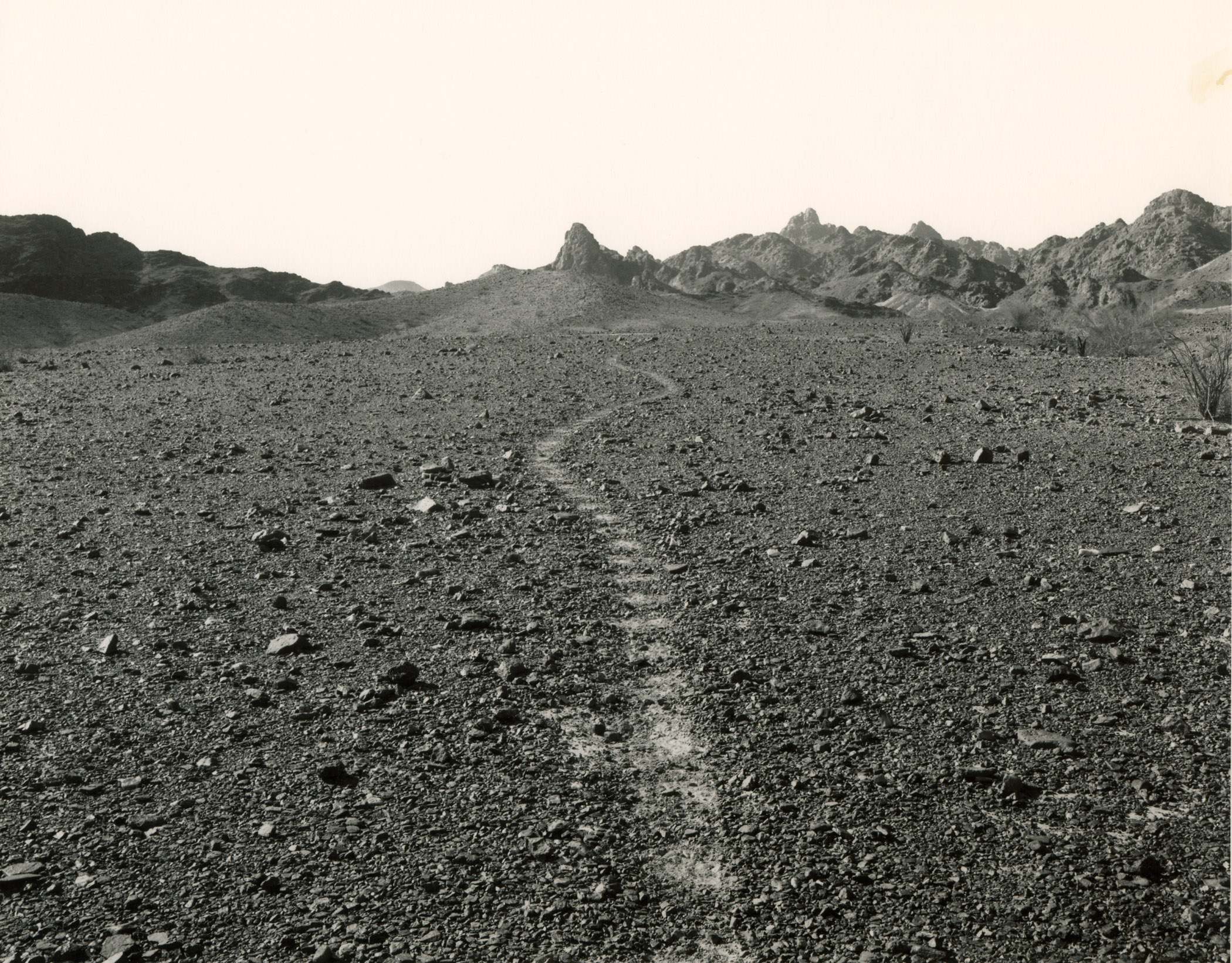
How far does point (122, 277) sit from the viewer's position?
6556cm

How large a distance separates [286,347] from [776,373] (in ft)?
39.3

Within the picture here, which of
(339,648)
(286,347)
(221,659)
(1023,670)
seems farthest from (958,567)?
(286,347)

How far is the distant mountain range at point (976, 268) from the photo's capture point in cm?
8656

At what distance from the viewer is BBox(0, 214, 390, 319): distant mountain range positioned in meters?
61.7

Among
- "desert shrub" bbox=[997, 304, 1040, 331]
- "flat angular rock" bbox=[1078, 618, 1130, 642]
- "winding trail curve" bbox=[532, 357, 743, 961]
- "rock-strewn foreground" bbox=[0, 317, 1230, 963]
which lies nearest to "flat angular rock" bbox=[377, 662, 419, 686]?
"rock-strewn foreground" bbox=[0, 317, 1230, 963]

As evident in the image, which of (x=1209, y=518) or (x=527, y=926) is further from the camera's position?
(x=1209, y=518)

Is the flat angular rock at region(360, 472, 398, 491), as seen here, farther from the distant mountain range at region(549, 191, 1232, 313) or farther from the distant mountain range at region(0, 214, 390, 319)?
the distant mountain range at region(549, 191, 1232, 313)

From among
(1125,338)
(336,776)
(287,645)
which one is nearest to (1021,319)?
(1125,338)

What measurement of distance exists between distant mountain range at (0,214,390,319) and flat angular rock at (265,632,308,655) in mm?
56861

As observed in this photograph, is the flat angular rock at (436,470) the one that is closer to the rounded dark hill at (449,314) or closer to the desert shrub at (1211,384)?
the desert shrub at (1211,384)

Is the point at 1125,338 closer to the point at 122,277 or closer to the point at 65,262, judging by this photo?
the point at 122,277

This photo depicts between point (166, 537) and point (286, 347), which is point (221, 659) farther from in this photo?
point (286, 347)

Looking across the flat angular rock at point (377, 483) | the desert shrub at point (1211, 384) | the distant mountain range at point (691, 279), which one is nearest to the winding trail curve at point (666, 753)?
the flat angular rock at point (377, 483)

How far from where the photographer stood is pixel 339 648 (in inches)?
246
